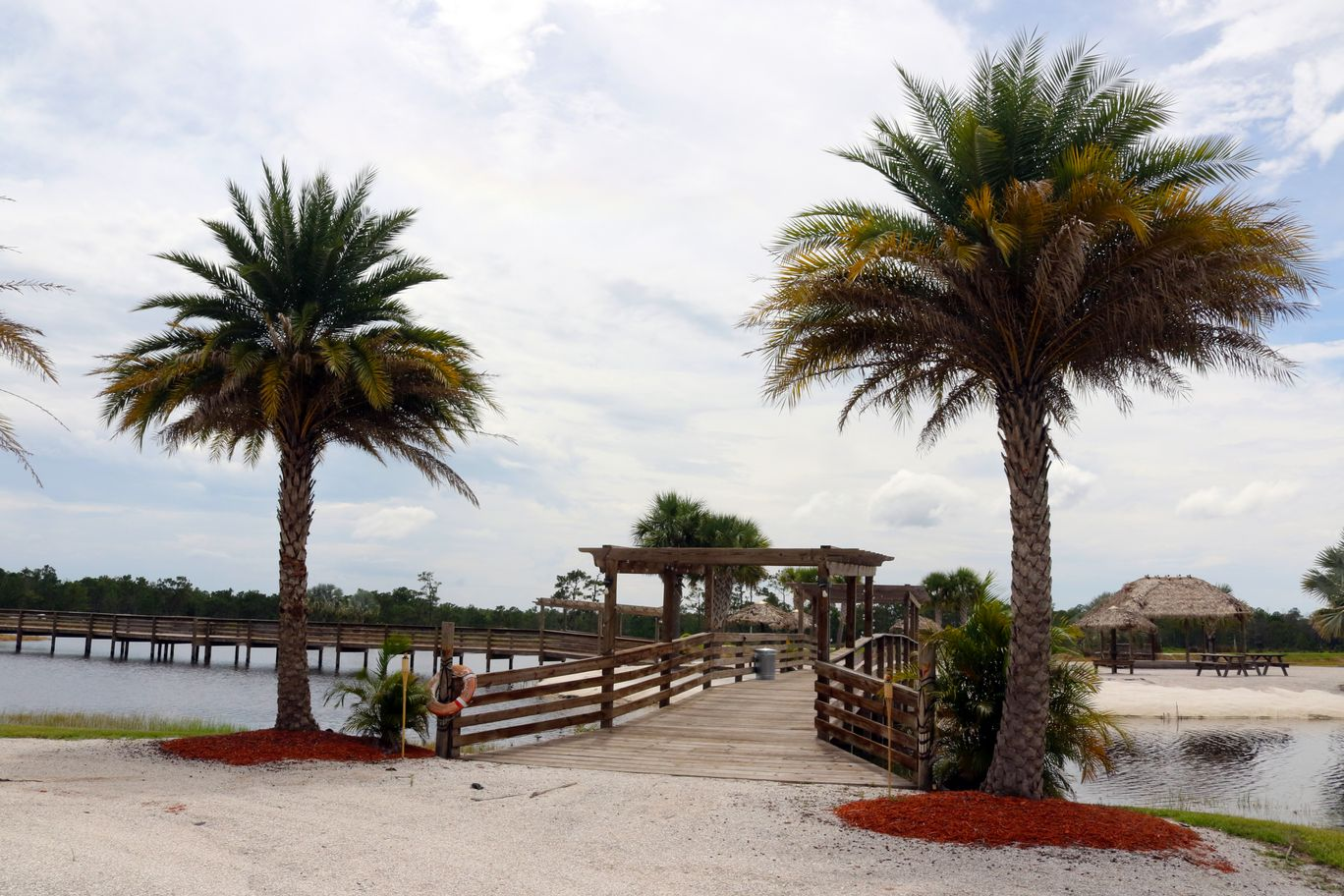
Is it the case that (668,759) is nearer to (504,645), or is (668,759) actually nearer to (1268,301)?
(1268,301)

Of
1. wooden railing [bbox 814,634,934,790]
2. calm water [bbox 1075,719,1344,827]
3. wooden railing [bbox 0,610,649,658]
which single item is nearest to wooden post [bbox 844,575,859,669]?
calm water [bbox 1075,719,1344,827]

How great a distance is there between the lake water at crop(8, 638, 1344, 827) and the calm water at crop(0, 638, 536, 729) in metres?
0.04

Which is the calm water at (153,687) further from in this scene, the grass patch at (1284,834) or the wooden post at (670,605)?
the grass patch at (1284,834)

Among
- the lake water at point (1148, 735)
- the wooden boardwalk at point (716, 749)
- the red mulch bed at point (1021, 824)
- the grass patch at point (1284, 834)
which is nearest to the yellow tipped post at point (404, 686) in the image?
the wooden boardwalk at point (716, 749)

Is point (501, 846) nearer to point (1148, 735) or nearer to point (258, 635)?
point (1148, 735)

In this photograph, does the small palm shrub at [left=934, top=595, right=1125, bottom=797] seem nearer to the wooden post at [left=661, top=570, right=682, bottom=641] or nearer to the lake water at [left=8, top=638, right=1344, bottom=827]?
the lake water at [left=8, top=638, right=1344, bottom=827]

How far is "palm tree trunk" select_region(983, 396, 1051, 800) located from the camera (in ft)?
34.6

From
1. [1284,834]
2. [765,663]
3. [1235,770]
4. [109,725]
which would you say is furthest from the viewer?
[765,663]

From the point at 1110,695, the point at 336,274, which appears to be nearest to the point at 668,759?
the point at 336,274

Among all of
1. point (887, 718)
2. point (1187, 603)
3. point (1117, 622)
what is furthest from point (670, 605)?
point (1187, 603)

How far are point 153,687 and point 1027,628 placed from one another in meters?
33.2

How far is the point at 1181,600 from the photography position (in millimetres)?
43438

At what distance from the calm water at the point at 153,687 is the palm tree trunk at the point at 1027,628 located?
57.2ft

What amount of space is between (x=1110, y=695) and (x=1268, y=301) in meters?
23.4
